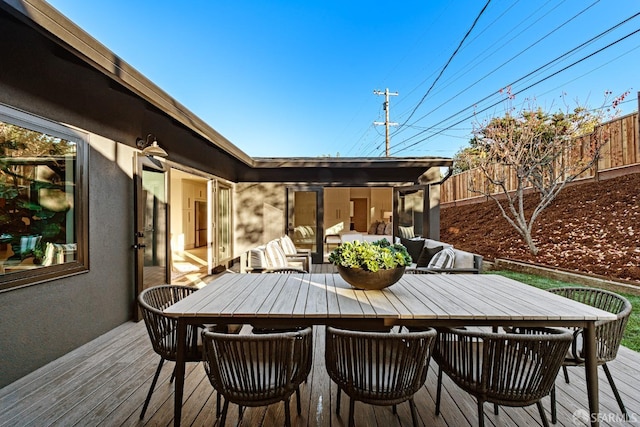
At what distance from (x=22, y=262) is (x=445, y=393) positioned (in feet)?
11.2

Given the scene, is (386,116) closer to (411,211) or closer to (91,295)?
(411,211)

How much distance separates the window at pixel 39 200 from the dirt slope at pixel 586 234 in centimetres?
737

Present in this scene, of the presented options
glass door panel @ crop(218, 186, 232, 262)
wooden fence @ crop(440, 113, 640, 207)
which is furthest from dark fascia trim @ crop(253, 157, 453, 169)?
wooden fence @ crop(440, 113, 640, 207)

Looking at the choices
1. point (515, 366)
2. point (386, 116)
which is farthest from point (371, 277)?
point (386, 116)

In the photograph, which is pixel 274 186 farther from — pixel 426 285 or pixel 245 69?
pixel 426 285

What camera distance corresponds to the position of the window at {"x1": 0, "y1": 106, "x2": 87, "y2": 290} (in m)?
2.30

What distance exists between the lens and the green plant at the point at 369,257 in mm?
2014

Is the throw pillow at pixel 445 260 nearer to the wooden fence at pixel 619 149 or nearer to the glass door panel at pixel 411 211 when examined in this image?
the glass door panel at pixel 411 211

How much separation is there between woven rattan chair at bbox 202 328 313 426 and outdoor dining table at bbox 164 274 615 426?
191 millimetres

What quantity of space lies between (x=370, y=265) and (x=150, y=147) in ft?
10.1

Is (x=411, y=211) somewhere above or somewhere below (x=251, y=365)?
above

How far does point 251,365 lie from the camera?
142 centimetres

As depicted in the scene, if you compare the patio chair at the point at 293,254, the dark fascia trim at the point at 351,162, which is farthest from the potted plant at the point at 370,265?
the dark fascia trim at the point at 351,162

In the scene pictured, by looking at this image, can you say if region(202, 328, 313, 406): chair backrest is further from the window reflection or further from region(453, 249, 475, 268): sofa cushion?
region(453, 249, 475, 268): sofa cushion
